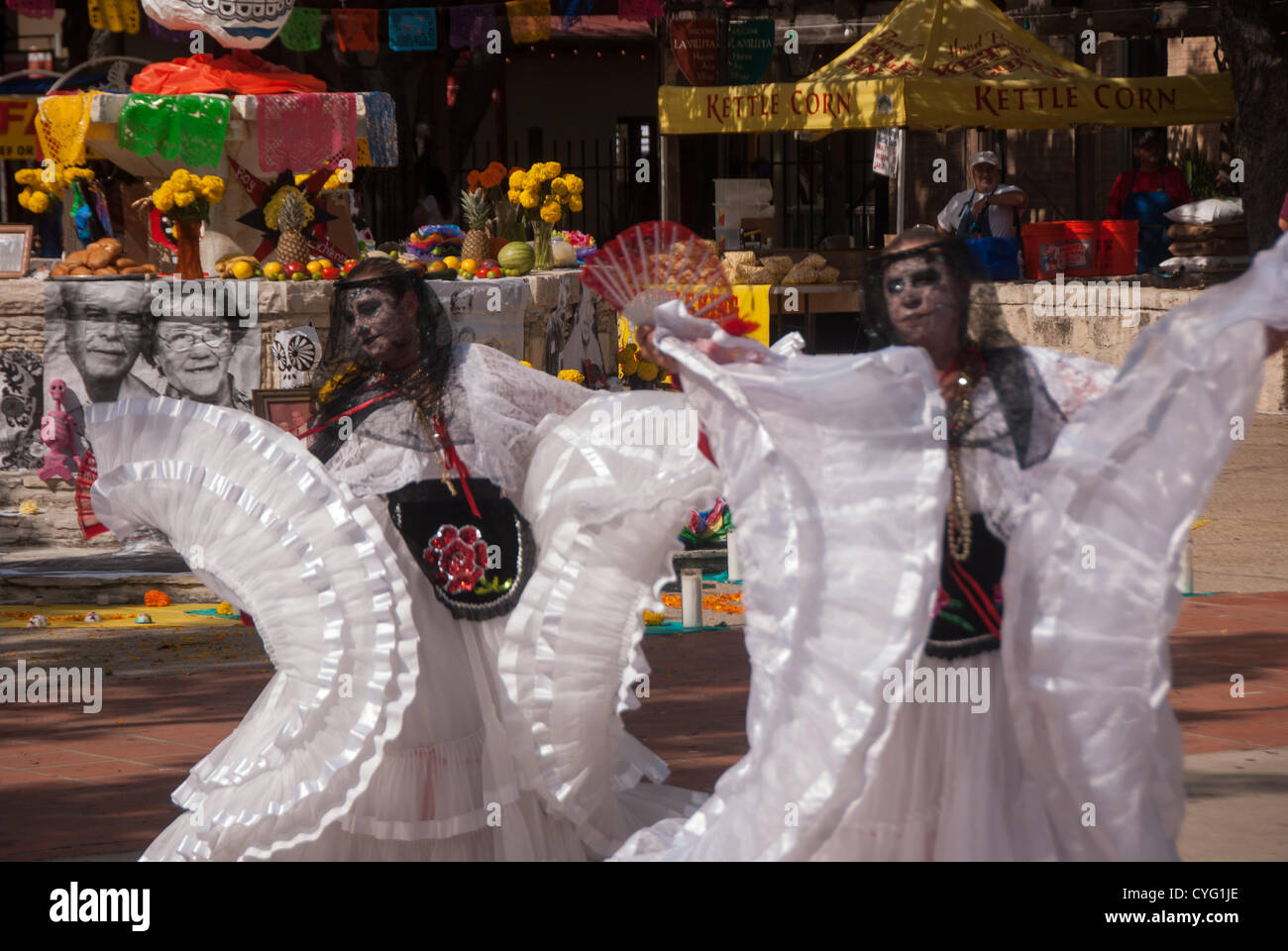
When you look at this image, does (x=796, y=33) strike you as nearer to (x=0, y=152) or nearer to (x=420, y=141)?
(x=420, y=141)

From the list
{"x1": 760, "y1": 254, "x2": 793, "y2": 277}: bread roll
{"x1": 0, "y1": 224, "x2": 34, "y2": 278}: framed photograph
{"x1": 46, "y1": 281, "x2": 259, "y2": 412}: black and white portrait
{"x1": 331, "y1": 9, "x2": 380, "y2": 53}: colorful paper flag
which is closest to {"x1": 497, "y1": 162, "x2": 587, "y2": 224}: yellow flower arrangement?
{"x1": 46, "y1": 281, "x2": 259, "y2": 412}: black and white portrait

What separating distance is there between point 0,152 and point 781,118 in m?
9.96

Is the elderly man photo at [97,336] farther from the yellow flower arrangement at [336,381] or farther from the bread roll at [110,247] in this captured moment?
the yellow flower arrangement at [336,381]

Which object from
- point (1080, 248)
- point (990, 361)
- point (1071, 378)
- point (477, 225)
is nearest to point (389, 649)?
point (990, 361)

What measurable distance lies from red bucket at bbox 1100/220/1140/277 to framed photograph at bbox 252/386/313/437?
9.80m

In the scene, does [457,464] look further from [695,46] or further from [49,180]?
[695,46]

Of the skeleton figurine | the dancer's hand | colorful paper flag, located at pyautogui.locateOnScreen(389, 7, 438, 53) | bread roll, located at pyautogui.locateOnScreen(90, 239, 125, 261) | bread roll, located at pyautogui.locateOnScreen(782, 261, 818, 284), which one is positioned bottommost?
the skeleton figurine

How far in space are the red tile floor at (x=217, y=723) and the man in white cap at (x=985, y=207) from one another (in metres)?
7.64

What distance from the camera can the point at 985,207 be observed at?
15.5 metres

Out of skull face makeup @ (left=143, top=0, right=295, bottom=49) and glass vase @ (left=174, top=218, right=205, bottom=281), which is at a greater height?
skull face makeup @ (left=143, top=0, right=295, bottom=49)

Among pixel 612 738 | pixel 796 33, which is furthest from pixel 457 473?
pixel 796 33

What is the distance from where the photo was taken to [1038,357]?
3945 mm

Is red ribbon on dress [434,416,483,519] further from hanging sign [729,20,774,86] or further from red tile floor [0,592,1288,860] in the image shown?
hanging sign [729,20,774,86]

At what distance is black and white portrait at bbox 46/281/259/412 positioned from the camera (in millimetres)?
9625
